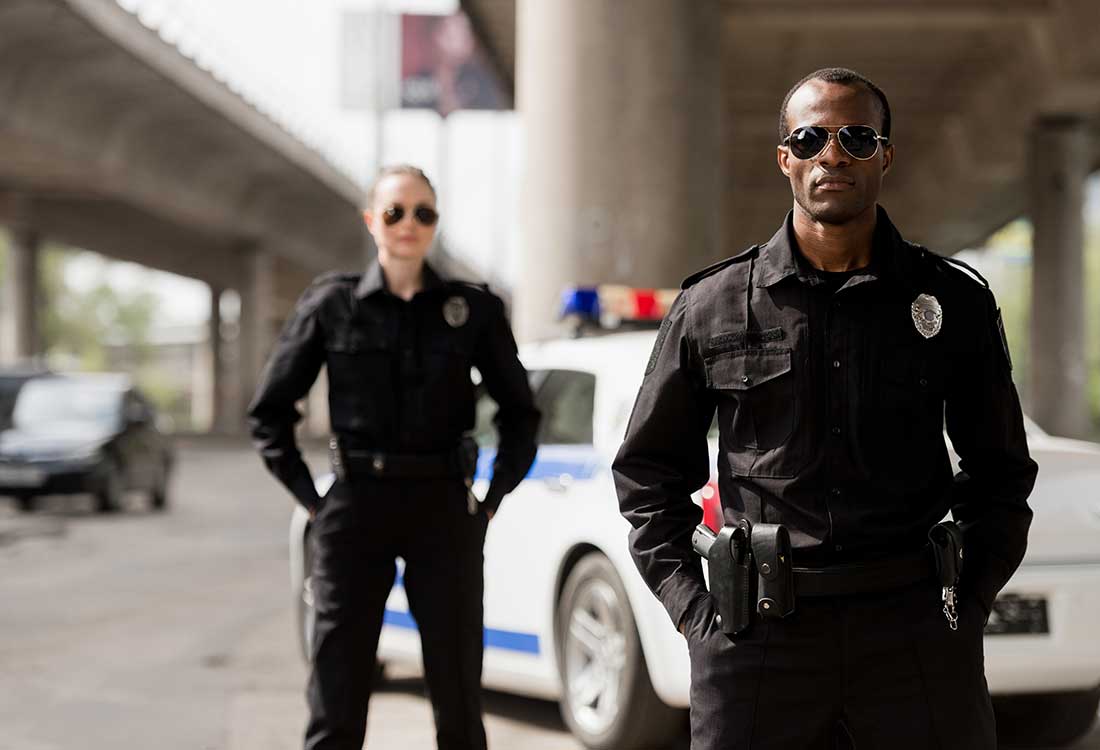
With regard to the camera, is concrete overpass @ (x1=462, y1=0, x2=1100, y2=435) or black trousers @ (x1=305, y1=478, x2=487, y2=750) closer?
black trousers @ (x1=305, y1=478, x2=487, y2=750)

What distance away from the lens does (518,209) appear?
14727mm

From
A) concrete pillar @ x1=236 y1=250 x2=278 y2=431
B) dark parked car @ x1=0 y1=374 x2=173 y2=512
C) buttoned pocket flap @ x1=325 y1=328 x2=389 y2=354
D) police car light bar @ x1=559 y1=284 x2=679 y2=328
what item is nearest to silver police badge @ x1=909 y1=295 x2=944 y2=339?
buttoned pocket flap @ x1=325 y1=328 x2=389 y2=354

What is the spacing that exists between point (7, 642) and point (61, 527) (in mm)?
8129

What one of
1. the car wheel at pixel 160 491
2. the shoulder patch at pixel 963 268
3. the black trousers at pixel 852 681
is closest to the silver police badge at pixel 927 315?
the shoulder patch at pixel 963 268

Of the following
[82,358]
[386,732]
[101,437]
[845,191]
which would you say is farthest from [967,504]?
[82,358]

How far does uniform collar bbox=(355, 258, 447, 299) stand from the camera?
4.91 m

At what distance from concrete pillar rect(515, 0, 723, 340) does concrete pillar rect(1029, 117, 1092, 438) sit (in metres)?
23.2

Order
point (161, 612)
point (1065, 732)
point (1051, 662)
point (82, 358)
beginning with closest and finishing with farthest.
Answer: point (1051, 662) → point (1065, 732) → point (161, 612) → point (82, 358)

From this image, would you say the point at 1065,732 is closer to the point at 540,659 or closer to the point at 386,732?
the point at 540,659

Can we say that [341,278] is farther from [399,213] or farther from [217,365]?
[217,365]

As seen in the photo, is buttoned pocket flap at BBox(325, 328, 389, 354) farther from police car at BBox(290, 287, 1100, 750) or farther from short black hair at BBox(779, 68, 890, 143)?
short black hair at BBox(779, 68, 890, 143)

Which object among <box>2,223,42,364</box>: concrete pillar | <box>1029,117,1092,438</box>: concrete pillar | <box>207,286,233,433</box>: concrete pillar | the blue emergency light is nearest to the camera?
the blue emergency light

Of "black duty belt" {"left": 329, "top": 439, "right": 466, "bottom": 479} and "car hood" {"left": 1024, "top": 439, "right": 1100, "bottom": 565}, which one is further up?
"black duty belt" {"left": 329, "top": 439, "right": 466, "bottom": 479}

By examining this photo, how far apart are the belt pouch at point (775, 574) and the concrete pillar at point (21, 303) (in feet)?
178
